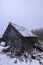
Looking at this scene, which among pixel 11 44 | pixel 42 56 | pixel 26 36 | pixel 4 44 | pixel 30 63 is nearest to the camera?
pixel 30 63

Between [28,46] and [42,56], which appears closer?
[42,56]

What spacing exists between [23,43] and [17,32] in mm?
1719

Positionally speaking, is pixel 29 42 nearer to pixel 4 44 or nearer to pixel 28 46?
pixel 28 46

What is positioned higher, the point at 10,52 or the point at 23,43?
the point at 23,43

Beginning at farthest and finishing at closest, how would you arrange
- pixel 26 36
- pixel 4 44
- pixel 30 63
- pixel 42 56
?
1. pixel 4 44
2. pixel 26 36
3. pixel 42 56
4. pixel 30 63

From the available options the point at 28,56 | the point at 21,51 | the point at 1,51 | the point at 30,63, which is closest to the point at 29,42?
the point at 21,51

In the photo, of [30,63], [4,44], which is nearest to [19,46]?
[4,44]

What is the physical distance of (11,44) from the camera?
18.3 metres

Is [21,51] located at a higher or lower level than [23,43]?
lower

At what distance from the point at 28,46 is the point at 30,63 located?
4797mm

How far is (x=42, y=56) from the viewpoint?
15195 millimetres

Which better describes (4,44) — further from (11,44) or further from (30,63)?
(30,63)

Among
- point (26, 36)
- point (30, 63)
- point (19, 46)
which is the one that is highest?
point (26, 36)

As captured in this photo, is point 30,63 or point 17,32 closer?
point 30,63
